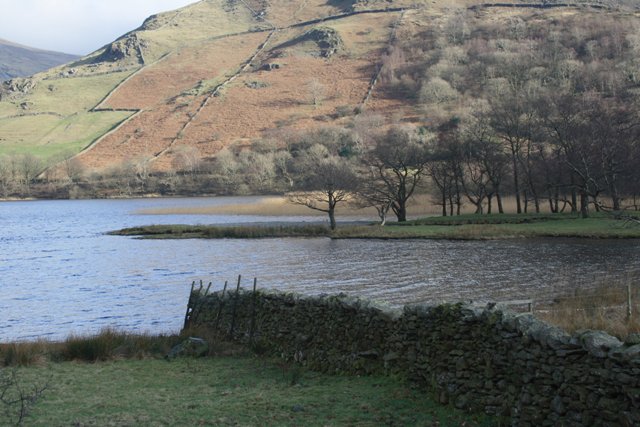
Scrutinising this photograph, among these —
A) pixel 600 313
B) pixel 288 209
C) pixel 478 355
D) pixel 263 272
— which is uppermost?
pixel 288 209

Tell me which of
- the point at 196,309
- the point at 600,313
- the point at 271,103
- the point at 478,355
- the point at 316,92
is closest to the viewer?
the point at 478,355

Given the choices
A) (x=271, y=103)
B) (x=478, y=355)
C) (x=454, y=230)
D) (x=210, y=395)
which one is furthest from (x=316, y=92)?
(x=478, y=355)

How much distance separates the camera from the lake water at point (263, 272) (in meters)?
31.0

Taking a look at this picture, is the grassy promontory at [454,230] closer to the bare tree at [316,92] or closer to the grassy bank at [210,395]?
the grassy bank at [210,395]

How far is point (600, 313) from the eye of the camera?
1633 centimetres

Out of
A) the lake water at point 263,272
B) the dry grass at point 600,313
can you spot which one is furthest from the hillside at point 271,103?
the dry grass at point 600,313

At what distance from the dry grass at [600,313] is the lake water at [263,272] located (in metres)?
4.92

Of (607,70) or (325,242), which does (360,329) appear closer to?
(325,242)

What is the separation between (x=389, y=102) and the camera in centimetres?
16688

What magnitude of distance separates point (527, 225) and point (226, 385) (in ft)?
155

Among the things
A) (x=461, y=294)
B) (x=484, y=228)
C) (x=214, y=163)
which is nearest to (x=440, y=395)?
(x=461, y=294)

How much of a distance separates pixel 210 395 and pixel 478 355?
5309 mm

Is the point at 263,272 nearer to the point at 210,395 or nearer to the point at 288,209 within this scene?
the point at 210,395

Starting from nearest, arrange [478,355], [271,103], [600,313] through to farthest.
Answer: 1. [478,355]
2. [600,313]
3. [271,103]
